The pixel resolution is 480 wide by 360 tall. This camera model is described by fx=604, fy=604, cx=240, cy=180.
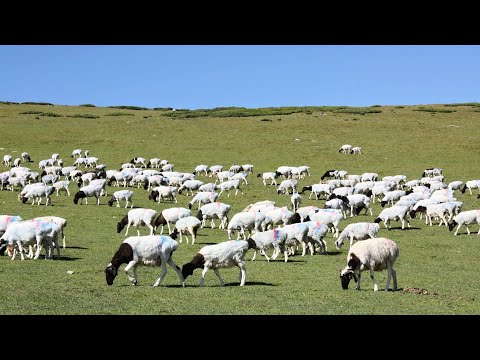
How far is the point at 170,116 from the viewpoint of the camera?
97.1 m

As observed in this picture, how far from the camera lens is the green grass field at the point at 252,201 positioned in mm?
15273

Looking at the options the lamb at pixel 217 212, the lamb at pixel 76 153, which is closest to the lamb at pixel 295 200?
the lamb at pixel 217 212

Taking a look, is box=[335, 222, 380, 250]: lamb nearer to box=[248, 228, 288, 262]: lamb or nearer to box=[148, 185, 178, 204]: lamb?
box=[248, 228, 288, 262]: lamb

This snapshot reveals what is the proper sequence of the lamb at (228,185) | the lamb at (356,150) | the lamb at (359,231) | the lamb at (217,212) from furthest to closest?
the lamb at (356,150), the lamb at (228,185), the lamb at (217,212), the lamb at (359,231)

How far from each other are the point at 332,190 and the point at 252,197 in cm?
593

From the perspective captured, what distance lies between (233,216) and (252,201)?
981 centimetres

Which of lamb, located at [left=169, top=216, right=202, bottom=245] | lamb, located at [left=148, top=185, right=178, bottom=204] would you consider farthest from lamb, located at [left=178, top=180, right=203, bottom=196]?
lamb, located at [left=169, top=216, right=202, bottom=245]

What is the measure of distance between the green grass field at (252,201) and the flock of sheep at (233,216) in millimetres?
717

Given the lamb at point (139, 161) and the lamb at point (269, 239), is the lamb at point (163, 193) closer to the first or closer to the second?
the lamb at point (139, 161)

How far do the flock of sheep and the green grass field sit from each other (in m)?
0.72

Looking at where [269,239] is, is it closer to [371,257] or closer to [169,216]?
[371,257]
